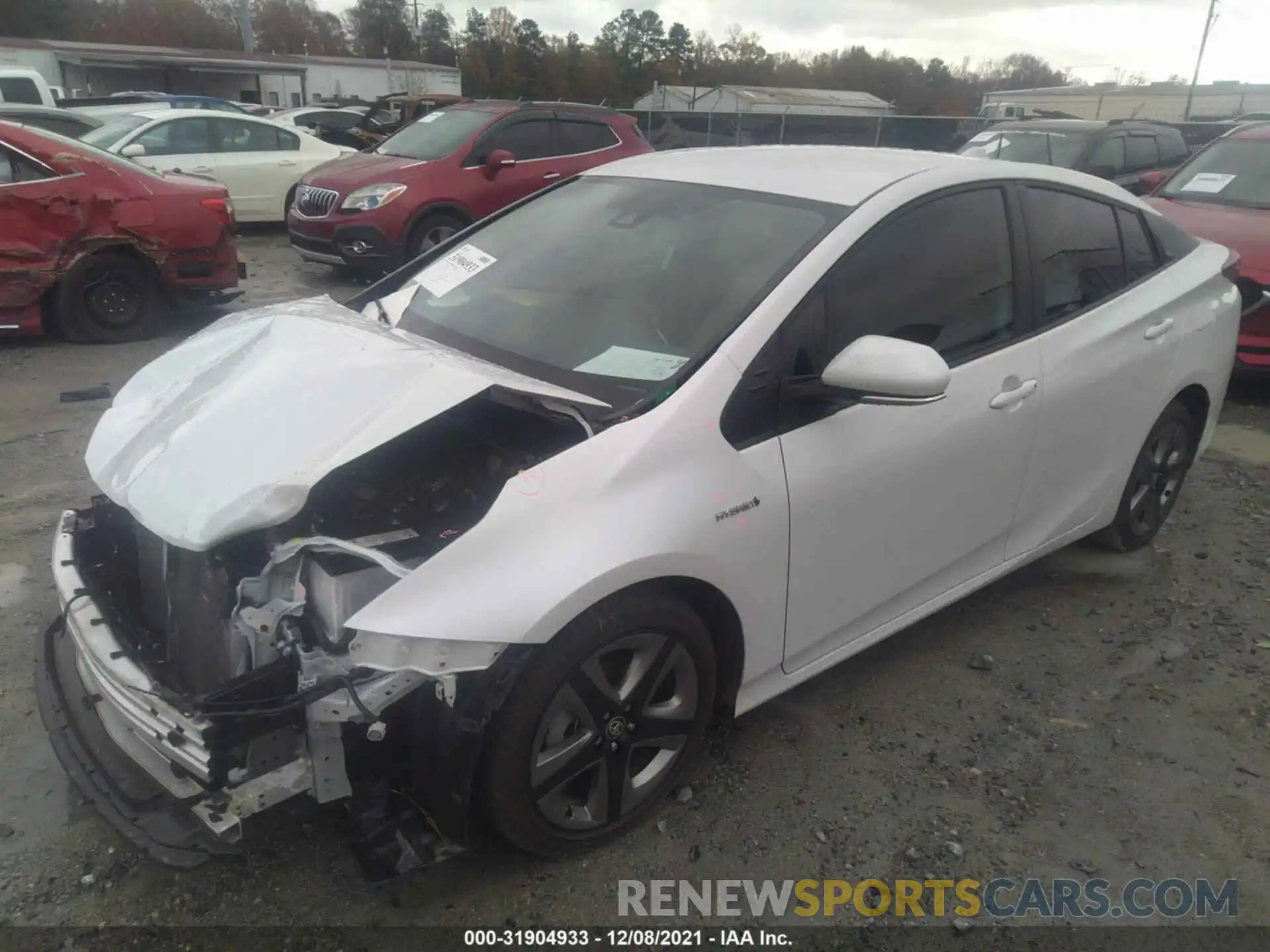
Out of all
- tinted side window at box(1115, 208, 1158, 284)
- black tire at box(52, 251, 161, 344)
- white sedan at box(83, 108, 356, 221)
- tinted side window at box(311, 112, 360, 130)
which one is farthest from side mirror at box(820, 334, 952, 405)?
tinted side window at box(311, 112, 360, 130)

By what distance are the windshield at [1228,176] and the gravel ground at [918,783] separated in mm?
4198

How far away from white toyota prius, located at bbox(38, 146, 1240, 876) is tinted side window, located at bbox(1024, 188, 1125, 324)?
2 centimetres

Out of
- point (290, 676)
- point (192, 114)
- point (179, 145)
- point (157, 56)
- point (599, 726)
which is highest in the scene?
point (157, 56)

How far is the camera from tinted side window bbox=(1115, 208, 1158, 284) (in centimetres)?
366

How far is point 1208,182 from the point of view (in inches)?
290

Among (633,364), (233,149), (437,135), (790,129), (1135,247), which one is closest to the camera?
(633,364)

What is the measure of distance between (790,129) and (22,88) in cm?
1475

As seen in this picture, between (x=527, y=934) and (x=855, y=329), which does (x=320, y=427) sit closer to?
(x=527, y=934)

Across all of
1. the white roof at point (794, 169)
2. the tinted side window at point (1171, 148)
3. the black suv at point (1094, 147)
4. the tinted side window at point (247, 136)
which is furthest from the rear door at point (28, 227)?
the tinted side window at point (1171, 148)

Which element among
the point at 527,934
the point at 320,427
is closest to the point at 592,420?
the point at 320,427

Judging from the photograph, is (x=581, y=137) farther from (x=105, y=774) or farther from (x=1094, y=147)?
(x=105, y=774)

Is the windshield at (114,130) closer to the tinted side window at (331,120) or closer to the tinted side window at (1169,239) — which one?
the tinted side window at (331,120)

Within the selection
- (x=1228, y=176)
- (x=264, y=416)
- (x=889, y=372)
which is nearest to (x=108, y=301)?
(x=264, y=416)

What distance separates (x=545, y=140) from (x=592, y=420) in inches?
329
